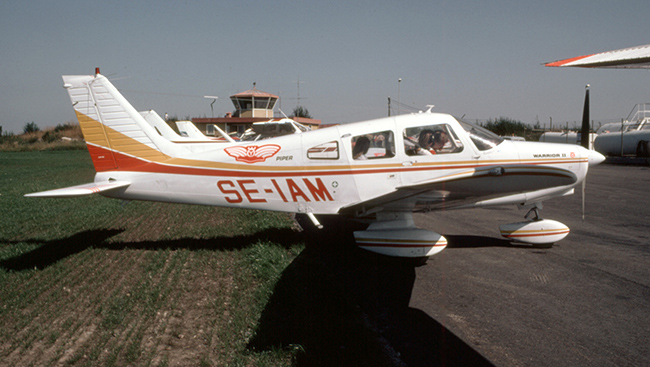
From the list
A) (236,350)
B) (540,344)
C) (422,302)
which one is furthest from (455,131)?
(236,350)

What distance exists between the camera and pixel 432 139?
6953 mm

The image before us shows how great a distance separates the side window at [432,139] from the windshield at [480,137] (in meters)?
0.28

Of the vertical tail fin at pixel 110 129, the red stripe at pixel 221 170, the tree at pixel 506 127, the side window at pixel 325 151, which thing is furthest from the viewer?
the tree at pixel 506 127

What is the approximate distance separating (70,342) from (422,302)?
4.24 metres

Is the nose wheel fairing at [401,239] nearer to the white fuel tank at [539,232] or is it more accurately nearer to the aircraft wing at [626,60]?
the white fuel tank at [539,232]

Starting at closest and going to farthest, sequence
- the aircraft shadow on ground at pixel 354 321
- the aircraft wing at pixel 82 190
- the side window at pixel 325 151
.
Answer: the aircraft shadow on ground at pixel 354 321
the aircraft wing at pixel 82 190
the side window at pixel 325 151

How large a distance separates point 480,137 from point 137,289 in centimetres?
607

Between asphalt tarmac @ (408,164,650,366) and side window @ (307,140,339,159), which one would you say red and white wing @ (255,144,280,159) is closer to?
side window @ (307,140,339,159)

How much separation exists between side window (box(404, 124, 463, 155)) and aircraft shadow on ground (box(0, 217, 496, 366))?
77.2 inches

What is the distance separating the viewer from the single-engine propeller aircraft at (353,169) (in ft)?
22.2

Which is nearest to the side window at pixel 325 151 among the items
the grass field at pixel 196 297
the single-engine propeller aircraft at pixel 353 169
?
the single-engine propeller aircraft at pixel 353 169

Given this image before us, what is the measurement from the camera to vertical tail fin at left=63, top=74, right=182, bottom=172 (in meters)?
7.73

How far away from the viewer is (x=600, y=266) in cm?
657

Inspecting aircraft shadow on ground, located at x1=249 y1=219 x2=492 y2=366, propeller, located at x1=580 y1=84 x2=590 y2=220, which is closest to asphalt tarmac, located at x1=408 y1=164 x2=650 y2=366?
aircraft shadow on ground, located at x1=249 y1=219 x2=492 y2=366
